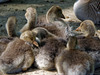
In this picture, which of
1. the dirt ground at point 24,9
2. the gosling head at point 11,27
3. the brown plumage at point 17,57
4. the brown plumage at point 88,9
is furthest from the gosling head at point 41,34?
the brown plumage at point 88,9

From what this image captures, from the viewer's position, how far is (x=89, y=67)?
3.08 m

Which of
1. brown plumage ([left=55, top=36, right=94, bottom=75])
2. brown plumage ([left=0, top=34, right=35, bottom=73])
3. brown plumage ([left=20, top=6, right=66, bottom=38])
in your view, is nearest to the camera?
brown plumage ([left=55, top=36, right=94, bottom=75])

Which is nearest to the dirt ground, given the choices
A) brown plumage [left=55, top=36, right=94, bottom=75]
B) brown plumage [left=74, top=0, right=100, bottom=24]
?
brown plumage [left=74, top=0, right=100, bottom=24]

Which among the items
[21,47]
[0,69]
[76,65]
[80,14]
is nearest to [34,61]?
[21,47]

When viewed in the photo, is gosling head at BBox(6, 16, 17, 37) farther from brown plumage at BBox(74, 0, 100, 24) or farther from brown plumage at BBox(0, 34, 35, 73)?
brown plumage at BBox(74, 0, 100, 24)

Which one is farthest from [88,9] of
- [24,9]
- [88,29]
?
[24,9]

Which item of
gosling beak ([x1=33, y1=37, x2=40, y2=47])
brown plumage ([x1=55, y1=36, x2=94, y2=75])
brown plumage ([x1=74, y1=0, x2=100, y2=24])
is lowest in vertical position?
brown plumage ([x1=55, y1=36, x2=94, y2=75])

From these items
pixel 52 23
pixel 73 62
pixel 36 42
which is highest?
pixel 52 23

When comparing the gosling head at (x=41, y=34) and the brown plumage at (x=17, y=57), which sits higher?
the gosling head at (x=41, y=34)

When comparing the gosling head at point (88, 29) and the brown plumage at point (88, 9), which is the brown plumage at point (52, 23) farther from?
the brown plumage at point (88, 9)

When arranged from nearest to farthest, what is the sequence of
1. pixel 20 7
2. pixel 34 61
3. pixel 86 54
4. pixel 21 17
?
pixel 86 54 < pixel 34 61 < pixel 21 17 < pixel 20 7

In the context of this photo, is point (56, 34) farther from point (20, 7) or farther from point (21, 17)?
point (20, 7)

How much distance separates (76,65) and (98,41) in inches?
31.2

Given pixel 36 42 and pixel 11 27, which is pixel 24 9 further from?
pixel 36 42
